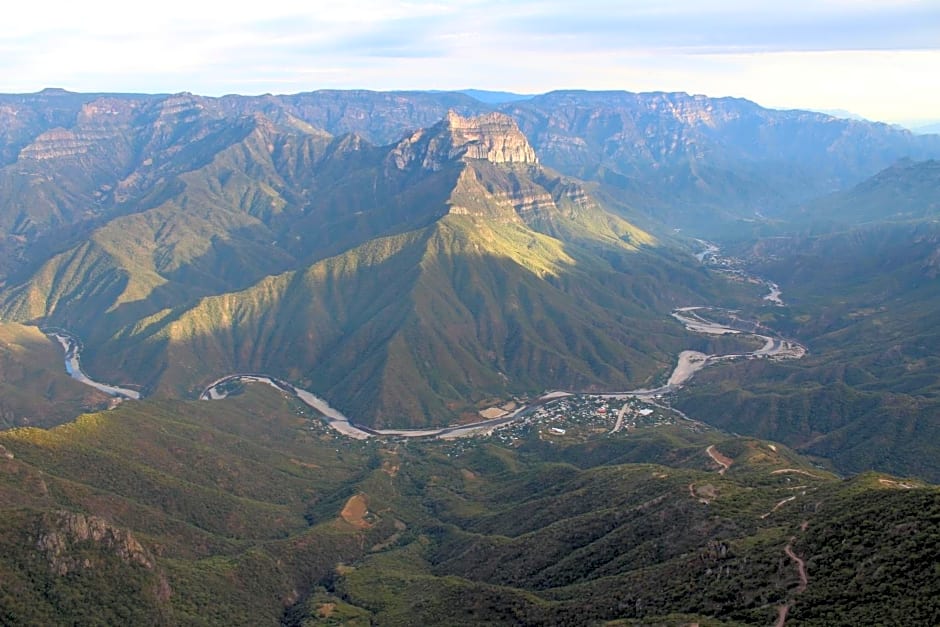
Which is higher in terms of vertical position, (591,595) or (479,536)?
(591,595)

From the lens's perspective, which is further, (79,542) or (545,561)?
(545,561)

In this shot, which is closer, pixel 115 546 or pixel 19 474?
pixel 115 546

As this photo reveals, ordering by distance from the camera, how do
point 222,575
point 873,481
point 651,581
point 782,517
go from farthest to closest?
1. point 222,575
2. point 873,481
3. point 782,517
4. point 651,581

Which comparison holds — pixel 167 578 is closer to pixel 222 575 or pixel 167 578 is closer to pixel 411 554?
pixel 222 575

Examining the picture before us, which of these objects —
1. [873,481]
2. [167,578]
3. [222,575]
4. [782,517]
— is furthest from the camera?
[222,575]

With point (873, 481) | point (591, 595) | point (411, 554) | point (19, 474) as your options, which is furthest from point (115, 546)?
point (873, 481)

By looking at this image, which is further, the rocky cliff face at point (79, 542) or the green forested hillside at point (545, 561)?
the rocky cliff face at point (79, 542)

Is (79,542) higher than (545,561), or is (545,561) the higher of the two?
(79,542)

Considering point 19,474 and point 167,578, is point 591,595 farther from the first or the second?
point 19,474

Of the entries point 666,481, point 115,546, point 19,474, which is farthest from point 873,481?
point 19,474

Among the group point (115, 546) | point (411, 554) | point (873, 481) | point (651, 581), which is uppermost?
point (873, 481)

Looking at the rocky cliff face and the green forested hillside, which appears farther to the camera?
the rocky cliff face
